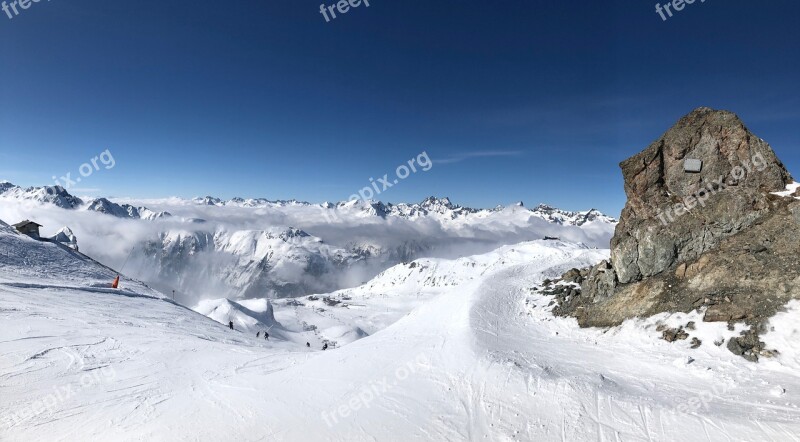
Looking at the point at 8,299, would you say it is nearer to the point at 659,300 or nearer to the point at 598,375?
the point at 598,375

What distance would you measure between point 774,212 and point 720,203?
97.7 inches

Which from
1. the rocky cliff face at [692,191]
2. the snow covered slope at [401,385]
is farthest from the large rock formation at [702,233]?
the snow covered slope at [401,385]

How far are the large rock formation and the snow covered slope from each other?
1.70m

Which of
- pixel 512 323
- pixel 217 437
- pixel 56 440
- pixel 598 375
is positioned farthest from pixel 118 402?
pixel 512 323

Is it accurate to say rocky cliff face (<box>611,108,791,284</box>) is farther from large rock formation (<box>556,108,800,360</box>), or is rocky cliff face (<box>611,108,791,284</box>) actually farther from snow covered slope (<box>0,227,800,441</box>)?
snow covered slope (<box>0,227,800,441</box>)

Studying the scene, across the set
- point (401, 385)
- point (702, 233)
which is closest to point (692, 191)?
point (702, 233)

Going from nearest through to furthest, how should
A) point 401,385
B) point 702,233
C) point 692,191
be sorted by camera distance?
point 401,385, point 702,233, point 692,191

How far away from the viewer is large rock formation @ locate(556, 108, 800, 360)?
18.7m

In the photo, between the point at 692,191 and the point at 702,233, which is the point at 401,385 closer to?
the point at 702,233

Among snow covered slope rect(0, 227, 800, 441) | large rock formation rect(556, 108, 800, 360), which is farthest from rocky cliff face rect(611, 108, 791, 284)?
snow covered slope rect(0, 227, 800, 441)

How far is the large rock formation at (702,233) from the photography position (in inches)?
737

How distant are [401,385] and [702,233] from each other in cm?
2043

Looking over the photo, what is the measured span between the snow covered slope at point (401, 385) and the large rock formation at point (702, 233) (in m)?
1.70

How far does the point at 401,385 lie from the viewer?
690 inches
